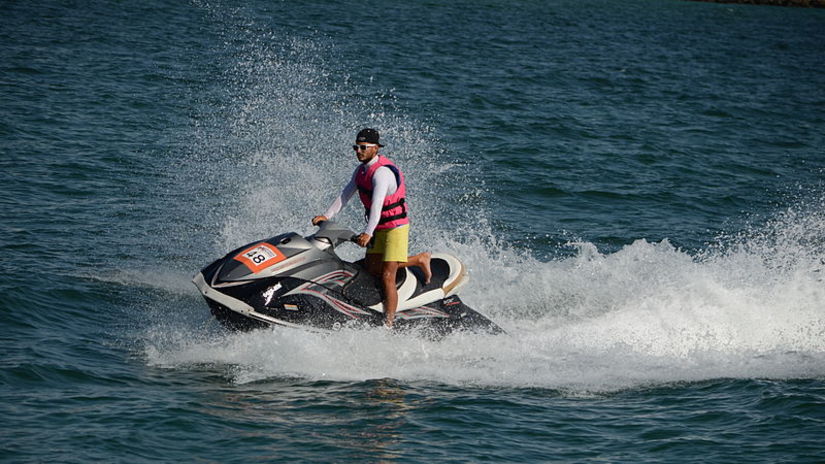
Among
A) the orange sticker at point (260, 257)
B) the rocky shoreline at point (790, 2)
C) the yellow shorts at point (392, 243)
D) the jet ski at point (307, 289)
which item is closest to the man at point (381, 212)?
the yellow shorts at point (392, 243)

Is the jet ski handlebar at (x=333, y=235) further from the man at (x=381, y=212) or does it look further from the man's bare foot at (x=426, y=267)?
the man's bare foot at (x=426, y=267)

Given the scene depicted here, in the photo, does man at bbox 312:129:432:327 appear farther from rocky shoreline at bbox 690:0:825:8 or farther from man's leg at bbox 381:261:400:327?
rocky shoreline at bbox 690:0:825:8

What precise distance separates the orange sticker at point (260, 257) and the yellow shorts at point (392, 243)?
2.93 feet

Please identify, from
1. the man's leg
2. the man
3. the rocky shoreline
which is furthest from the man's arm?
the rocky shoreline

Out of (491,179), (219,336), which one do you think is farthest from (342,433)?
(491,179)

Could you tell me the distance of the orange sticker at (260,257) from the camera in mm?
8031

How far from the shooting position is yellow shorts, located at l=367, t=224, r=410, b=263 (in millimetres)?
8477

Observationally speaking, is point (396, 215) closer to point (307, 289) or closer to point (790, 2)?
point (307, 289)

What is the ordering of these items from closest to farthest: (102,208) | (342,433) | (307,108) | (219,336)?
1. (342,433)
2. (219,336)
3. (102,208)
4. (307,108)

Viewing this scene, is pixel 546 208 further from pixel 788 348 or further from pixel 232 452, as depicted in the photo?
pixel 232 452

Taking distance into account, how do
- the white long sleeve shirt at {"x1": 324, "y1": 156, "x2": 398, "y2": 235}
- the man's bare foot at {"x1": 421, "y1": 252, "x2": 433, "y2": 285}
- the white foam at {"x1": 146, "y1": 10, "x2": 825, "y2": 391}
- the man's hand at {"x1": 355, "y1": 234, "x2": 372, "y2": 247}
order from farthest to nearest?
the man's bare foot at {"x1": 421, "y1": 252, "x2": 433, "y2": 285}
the white foam at {"x1": 146, "y1": 10, "x2": 825, "y2": 391}
the white long sleeve shirt at {"x1": 324, "y1": 156, "x2": 398, "y2": 235}
the man's hand at {"x1": 355, "y1": 234, "x2": 372, "y2": 247}

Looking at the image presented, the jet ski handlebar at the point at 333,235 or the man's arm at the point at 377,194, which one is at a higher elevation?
the man's arm at the point at 377,194

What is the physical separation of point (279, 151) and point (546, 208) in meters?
4.58

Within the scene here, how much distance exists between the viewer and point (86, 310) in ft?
31.8
